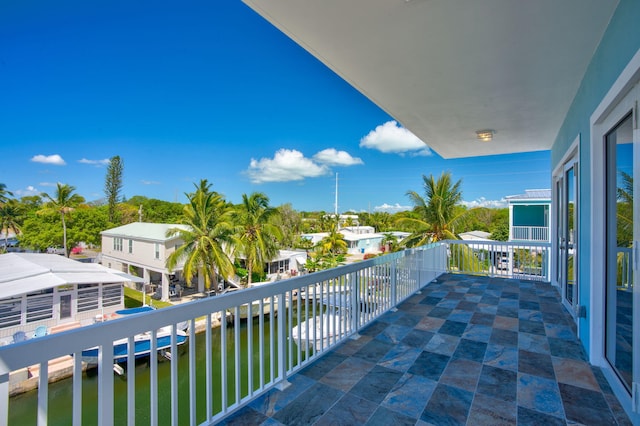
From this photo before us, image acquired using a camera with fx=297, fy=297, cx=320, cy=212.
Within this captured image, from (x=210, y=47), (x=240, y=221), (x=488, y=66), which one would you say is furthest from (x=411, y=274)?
(x=210, y=47)

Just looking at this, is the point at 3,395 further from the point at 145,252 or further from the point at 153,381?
the point at 145,252

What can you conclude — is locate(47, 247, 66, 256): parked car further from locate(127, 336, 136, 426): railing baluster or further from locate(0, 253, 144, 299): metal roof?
locate(127, 336, 136, 426): railing baluster

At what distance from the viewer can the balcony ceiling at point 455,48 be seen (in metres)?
1.99

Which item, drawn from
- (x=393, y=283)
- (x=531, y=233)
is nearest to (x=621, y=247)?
(x=393, y=283)

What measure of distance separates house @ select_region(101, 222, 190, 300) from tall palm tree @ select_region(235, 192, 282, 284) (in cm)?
315

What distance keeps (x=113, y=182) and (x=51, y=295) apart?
80.0ft

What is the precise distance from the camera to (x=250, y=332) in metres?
2.04

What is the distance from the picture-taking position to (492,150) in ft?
20.2

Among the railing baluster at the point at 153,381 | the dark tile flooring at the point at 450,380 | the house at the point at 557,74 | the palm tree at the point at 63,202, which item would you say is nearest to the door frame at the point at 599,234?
the house at the point at 557,74

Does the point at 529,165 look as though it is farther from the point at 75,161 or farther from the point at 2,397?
the point at 75,161

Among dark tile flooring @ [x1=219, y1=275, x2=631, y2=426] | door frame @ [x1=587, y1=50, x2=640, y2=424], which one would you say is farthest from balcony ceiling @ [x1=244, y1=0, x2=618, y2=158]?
dark tile flooring @ [x1=219, y1=275, x2=631, y2=426]

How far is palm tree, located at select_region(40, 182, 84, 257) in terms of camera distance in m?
22.5

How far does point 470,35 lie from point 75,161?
4434 cm

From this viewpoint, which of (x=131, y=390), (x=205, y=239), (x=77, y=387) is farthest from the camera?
(x=205, y=239)
